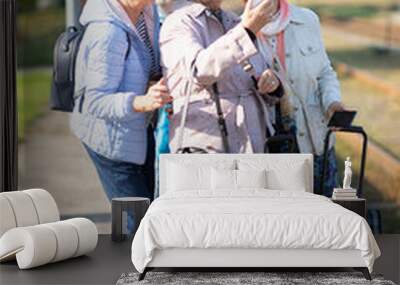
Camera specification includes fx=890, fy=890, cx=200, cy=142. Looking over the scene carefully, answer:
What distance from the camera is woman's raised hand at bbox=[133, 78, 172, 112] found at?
8.87 m

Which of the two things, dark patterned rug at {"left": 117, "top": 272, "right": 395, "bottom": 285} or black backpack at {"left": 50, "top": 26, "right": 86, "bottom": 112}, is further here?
black backpack at {"left": 50, "top": 26, "right": 86, "bottom": 112}

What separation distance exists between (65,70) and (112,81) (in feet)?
1.71

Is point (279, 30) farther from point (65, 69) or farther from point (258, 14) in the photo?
point (65, 69)

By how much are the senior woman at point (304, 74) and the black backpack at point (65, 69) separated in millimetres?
1864

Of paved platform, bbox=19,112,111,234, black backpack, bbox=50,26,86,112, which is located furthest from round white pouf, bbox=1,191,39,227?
black backpack, bbox=50,26,86,112

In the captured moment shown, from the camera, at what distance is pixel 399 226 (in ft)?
29.7

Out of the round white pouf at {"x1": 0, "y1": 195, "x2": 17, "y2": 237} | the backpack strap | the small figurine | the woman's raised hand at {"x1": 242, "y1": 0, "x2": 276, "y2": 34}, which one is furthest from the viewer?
the woman's raised hand at {"x1": 242, "y1": 0, "x2": 276, "y2": 34}

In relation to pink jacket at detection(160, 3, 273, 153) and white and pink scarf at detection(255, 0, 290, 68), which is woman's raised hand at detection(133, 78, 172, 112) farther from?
white and pink scarf at detection(255, 0, 290, 68)

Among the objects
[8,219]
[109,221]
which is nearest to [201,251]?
[8,219]

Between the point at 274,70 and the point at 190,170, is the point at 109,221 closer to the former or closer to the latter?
the point at 190,170

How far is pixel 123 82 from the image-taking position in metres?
8.88

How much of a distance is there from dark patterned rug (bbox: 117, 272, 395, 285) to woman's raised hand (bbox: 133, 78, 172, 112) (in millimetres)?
2603

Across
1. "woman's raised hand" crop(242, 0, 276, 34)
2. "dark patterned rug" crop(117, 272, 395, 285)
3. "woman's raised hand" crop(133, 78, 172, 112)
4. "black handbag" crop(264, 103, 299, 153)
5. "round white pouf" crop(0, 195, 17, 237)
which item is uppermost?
"woman's raised hand" crop(242, 0, 276, 34)

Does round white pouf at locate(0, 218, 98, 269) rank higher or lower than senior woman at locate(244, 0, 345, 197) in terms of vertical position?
lower
